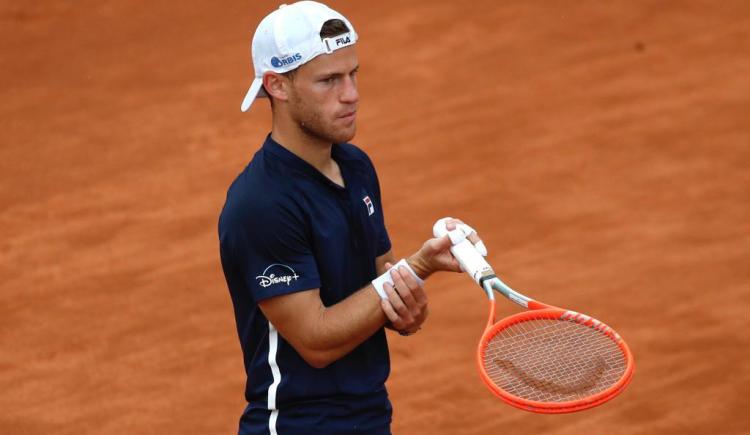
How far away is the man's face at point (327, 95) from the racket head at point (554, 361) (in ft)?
2.80

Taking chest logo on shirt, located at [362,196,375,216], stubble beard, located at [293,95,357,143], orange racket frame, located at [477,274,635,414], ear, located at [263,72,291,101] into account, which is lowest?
orange racket frame, located at [477,274,635,414]

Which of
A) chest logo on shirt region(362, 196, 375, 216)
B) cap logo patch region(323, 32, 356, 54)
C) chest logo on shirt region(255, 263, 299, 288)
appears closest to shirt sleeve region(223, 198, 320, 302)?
chest logo on shirt region(255, 263, 299, 288)

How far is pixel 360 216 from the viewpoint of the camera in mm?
4461

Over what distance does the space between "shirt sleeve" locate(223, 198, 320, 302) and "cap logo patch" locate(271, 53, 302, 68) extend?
0.45 m

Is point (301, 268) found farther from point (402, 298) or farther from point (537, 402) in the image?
point (537, 402)

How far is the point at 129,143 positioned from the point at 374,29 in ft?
8.65

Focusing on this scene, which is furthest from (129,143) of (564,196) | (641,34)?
(641,34)

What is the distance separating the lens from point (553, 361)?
4656mm

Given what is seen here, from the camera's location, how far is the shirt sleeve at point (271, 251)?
13.7 ft

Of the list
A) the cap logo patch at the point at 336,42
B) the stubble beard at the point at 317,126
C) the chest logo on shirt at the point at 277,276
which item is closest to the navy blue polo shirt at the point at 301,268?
the chest logo on shirt at the point at 277,276

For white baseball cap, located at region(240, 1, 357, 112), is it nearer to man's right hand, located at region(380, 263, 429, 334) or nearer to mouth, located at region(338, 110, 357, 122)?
mouth, located at region(338, 110, 357, 122)

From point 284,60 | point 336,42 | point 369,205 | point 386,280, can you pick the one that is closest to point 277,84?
point 284,60

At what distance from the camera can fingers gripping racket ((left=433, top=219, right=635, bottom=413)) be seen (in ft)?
14.0

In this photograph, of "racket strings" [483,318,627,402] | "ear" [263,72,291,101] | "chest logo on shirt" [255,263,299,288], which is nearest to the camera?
"chest logo on shirt" [255,263,299,288]
